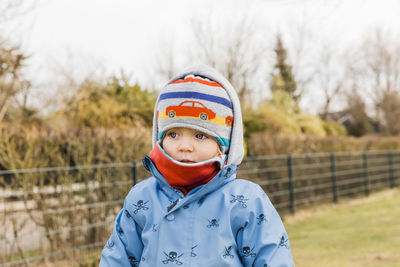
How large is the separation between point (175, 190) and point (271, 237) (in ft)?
1.44

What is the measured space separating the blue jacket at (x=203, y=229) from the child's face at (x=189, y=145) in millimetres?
107

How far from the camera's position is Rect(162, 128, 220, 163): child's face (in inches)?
76.2

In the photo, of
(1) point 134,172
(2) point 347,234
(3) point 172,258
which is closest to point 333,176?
(2) point 347,234

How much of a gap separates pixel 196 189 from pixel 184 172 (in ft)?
0.29

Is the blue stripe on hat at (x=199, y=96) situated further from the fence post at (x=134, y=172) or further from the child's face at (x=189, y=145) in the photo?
the fence post at (x=134, y=172)

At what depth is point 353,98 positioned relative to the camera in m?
38.0

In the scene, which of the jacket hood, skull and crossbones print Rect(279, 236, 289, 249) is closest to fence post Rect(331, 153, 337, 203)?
the jacket hood

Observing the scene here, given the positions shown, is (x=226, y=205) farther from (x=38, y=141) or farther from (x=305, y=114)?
(x=305, y=114)

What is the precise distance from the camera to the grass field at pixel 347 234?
5613 mm

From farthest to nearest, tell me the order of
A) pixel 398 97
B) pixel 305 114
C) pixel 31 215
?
1. pixel 398 97
2. pixel 305 114
3. pixel 31 215

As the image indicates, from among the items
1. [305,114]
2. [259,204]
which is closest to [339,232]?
[259,204]

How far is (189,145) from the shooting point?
1941mm

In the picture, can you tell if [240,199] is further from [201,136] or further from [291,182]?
[291,182]

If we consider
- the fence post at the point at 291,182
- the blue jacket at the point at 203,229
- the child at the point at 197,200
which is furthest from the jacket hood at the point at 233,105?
the fence post at the point at 291,182
